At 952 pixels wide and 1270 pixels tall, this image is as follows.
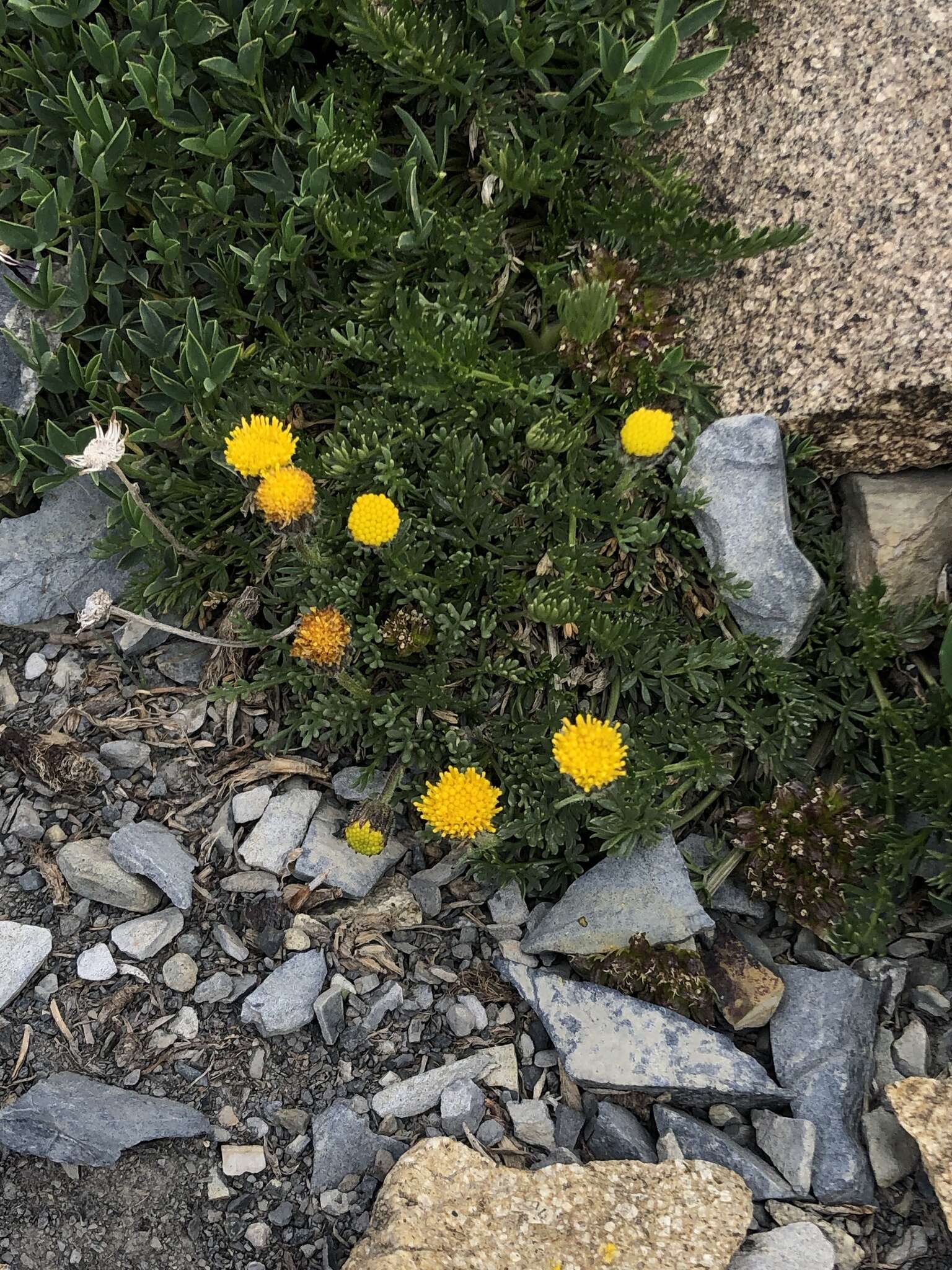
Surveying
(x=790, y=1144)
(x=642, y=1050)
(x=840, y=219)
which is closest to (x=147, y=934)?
(x=642, y=1050)

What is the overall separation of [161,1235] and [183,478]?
215cm

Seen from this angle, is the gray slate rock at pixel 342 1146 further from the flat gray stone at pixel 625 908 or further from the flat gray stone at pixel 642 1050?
the flat gray stone at pixel 625 908

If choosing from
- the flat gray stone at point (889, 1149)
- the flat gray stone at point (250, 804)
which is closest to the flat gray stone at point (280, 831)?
the flat gray stone at point (250, 804)

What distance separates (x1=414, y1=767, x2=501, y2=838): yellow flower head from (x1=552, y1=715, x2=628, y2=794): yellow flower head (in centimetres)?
23

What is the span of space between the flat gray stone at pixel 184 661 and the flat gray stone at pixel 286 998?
3.37 ft

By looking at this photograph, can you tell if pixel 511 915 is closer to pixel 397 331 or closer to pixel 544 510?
pixel 544 510

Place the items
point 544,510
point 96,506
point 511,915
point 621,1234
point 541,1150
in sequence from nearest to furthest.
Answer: point 621,1234 → point 541,1150 → point 511,915 → point 544,510 → point 96,506

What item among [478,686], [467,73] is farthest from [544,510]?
[467,73]

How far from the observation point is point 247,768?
3252 mm

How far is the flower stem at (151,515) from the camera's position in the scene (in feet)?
9.46

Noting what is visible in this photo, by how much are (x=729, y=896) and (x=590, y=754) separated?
0.80 metres

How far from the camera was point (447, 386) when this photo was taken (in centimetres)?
309

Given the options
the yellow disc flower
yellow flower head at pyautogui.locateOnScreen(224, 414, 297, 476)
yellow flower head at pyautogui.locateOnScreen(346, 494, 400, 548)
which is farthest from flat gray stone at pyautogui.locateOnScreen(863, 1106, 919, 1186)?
yellow flower head at pyautogui.locateOnScreen(224, 414, 297, 476)

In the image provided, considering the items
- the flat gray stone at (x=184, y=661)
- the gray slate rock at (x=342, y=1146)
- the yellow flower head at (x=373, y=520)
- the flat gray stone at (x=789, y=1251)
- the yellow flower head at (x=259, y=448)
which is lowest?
the flat gray stone at (x=789, y=1251)
